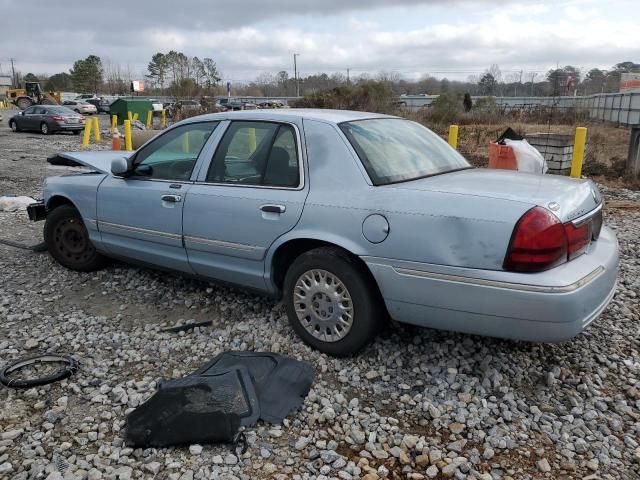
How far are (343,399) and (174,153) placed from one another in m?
2.49

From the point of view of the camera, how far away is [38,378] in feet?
11.0

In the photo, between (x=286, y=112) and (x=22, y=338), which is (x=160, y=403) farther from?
(x=286, y=112)

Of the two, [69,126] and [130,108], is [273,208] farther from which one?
[130,108]

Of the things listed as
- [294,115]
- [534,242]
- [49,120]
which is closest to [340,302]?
[534,242]

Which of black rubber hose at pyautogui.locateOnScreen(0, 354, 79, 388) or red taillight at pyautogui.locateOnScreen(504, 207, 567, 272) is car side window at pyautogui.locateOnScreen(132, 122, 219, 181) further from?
red taillight at pyautogui.locateOnScreen(504, 207, 567, 272)

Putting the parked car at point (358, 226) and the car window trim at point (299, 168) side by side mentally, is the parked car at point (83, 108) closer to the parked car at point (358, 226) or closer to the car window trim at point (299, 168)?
the parked car at point (358, 226)

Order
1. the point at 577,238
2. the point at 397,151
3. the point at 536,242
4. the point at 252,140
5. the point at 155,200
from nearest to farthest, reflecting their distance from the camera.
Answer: the point at 536,242 < the point at 577,238 < the point at 397,151 < the point at 252,140 < the point at 155,200

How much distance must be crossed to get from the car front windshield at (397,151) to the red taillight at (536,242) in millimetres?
865

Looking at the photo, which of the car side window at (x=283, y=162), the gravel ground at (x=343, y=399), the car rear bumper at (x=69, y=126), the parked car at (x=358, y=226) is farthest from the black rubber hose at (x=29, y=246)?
the car rear bumper at (x=69, y=126)

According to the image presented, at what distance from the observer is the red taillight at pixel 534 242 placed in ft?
9.10

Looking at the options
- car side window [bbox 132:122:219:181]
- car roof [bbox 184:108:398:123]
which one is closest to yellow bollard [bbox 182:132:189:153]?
car side window [bbox 132:122:219:181]

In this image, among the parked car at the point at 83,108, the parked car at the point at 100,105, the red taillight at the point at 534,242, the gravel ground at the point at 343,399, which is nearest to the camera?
the gravel ground at the point at 343,399

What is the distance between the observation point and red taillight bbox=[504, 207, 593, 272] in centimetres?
278

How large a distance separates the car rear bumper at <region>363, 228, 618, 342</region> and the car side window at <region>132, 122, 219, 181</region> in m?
1.80
